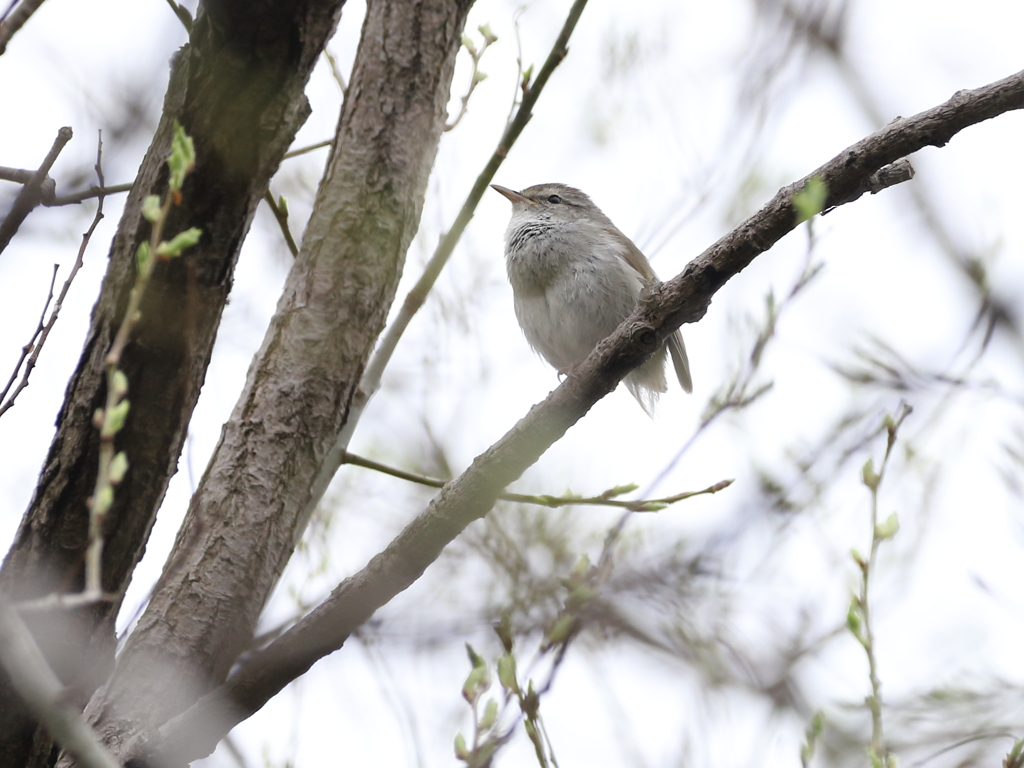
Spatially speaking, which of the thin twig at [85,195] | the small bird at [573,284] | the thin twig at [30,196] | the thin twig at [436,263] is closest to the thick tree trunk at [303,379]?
the thin twig at [436,263]

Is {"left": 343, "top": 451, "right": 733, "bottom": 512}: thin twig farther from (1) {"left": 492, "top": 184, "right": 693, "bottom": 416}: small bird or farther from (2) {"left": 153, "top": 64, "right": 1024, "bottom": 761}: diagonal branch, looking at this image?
(1) {"left": 492, "top": 184, "right": 693, "bottom": 416}: small bird

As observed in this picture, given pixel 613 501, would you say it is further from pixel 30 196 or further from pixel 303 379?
pixel 30 196

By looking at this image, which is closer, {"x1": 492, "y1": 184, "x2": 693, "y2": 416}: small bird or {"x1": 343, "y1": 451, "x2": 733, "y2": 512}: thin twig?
{"x1": 343, "y1": 451, "x2": 733, "y2": 512}: thin twig

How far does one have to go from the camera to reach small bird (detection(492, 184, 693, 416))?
5.30m

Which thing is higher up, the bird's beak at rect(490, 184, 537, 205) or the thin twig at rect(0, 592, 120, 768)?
the bird's beak at rect(490, 184, 537, 205)

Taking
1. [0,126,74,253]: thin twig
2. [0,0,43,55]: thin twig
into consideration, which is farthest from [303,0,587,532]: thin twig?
[0,0,43,55]: thin twig

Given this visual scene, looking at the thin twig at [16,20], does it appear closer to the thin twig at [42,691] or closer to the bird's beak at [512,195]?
the thin twig at [42,691]

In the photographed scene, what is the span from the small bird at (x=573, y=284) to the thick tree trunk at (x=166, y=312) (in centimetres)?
317

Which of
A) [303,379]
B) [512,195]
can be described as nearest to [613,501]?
[303,379]

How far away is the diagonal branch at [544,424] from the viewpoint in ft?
7.66

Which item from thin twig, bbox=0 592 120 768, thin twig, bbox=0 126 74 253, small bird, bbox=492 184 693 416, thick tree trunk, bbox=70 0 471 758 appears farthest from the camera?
small bird, bbox=492 184 693 416

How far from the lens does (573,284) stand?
5.33m

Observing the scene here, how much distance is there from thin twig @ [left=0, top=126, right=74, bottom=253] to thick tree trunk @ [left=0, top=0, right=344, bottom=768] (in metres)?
0.22

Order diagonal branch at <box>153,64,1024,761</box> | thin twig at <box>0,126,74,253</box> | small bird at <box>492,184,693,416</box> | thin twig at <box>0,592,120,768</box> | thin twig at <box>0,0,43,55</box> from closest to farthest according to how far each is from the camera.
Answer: thin twig at <box>0,592,120,768</box>, thin twig at <box>0,0,43,55</box>, thin twig at <box>0,126,74,253</box>, diagonal branch at <box>153,64,1024,761</box>, small bird at <box>492,184,693,416</box>
